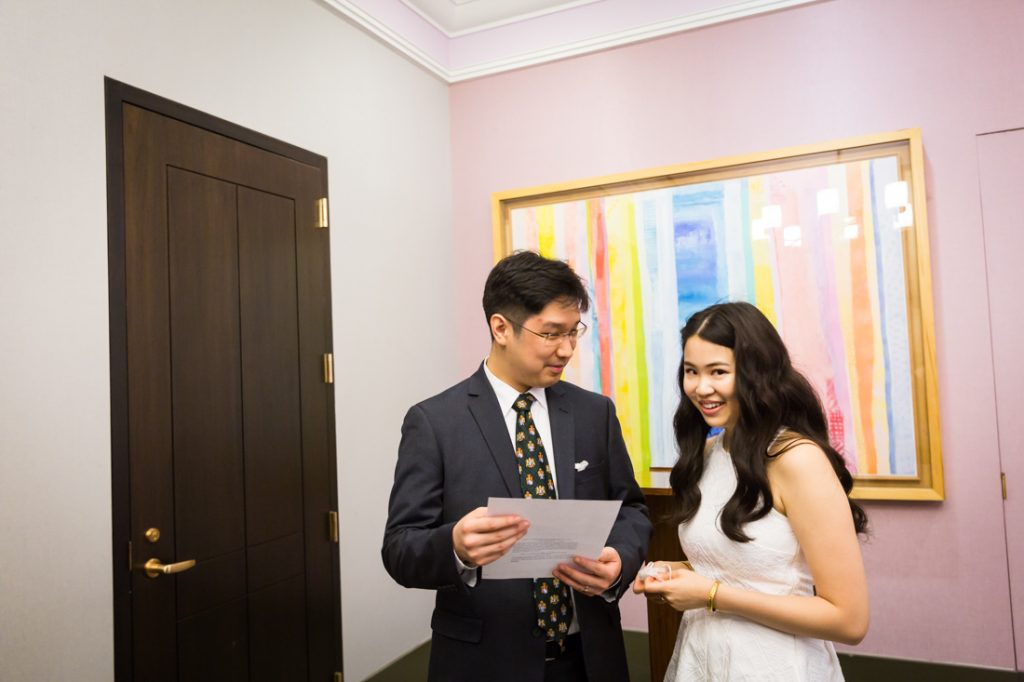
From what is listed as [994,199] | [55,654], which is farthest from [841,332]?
[55,654]

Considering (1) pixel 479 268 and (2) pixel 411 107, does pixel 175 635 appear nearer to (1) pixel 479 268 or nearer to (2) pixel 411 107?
(1) pixel 479 268

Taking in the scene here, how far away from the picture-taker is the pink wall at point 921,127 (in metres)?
3.13

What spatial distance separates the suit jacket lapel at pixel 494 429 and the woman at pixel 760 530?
39 centimetres

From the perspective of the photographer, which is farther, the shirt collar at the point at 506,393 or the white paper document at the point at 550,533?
the shirt collar at the point at 506,393

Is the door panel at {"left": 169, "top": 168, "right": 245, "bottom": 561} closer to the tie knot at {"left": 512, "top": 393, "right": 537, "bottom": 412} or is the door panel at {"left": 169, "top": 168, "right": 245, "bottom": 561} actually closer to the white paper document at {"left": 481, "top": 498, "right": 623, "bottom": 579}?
the tie knot at {"left": 512, "top": 393, "right": 537, "bottom": 412}

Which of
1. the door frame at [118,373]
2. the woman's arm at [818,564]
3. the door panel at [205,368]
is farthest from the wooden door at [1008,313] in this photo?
the door frame at [118,373]

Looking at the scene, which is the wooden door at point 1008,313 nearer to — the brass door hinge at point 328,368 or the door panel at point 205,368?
the brass door hinge at point 328,368

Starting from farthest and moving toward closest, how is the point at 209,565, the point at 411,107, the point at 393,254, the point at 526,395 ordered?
1. the point at 411,107
2. the point at 393,254
3. the point at 209,565
4. the point at 526,395

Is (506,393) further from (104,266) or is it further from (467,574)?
(104,266)

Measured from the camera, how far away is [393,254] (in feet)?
12.1

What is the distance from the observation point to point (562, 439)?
1816mm

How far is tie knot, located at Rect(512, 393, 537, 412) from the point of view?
1843 mm

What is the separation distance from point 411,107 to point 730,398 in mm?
2839

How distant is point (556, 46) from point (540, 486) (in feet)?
9.71
